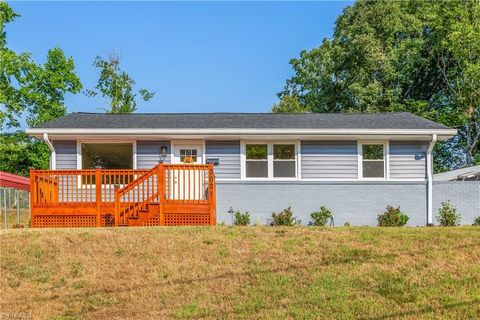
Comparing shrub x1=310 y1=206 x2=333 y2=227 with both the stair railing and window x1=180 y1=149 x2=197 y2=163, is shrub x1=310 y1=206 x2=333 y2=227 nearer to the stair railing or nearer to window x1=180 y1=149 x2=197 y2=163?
window x1=180 y1=149 x2=197 y2=163

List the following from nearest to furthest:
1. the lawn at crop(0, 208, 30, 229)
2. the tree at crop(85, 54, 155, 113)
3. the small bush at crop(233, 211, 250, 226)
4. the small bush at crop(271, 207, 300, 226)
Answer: the lawn at crop(0, 208, 30, 229) < the small bush at crop(271, 207, 300, 226) < the small bush at crop(233, 211, 250, 226) < the tree at crop(85, 54, 155, 113)

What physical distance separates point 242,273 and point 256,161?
6768 mm

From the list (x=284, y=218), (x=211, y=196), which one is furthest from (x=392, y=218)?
(x=211, y=196)

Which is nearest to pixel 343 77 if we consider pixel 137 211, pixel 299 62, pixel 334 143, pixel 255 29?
pixel 299 62

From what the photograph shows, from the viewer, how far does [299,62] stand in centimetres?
3238

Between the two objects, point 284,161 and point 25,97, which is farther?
point 25,97

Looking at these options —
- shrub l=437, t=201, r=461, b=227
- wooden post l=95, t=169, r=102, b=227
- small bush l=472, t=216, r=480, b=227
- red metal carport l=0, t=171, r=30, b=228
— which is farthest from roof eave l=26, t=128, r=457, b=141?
wooden post l=95, t=169, r=102, b=227

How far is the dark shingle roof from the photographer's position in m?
14.4

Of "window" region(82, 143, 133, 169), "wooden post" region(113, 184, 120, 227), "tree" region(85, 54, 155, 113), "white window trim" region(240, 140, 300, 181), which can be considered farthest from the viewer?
"tree" region(85, 54, 155, 113)

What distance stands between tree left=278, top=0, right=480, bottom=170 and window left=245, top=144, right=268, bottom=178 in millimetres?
12027

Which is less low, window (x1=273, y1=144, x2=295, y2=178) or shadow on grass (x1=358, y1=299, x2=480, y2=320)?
window (x1=273, y1=144, x2=295, y2=178)

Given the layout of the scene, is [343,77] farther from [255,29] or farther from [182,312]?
[182,312]

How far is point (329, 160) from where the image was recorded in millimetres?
14406

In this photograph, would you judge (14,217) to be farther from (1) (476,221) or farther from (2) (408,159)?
(1) (476,221)
